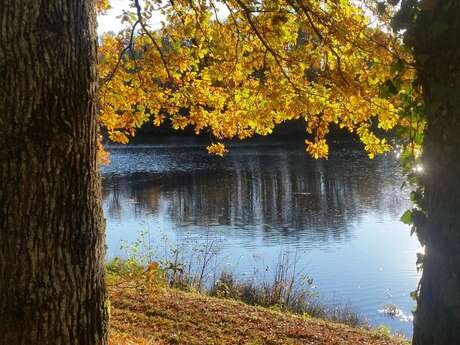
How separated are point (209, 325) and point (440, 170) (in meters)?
4.93

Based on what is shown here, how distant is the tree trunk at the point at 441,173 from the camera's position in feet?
6.16

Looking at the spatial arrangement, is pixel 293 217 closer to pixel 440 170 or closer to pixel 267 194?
pixel 267 194

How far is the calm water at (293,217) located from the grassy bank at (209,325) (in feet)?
9.75

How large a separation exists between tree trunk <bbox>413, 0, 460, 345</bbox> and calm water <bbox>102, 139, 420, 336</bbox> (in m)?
7.82

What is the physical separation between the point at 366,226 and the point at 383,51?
13270mm

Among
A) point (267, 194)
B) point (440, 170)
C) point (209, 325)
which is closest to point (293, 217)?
point (267, 194)

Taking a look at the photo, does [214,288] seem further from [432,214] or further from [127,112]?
[432,214]

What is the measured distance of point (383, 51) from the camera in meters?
3.87

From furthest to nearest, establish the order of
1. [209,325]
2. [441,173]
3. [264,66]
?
[209,325] < [264,66] < [441,173]

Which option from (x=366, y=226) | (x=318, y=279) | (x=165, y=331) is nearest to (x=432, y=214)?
(x=165, y=331)

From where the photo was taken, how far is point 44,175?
2.29 metres

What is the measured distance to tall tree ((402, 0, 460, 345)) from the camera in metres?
1.88

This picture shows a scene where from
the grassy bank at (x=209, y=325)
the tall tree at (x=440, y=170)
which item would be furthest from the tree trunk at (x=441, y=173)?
the grassy bank at (x=209, y=325)

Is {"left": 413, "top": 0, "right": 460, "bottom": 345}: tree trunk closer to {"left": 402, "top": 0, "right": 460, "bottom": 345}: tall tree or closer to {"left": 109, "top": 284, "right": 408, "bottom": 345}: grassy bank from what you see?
{"left": 402, "top": 0, "right": 460, "bottom": 345}: tall tree
